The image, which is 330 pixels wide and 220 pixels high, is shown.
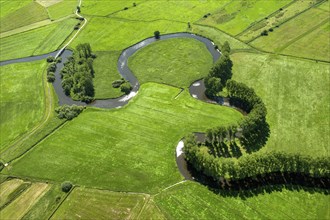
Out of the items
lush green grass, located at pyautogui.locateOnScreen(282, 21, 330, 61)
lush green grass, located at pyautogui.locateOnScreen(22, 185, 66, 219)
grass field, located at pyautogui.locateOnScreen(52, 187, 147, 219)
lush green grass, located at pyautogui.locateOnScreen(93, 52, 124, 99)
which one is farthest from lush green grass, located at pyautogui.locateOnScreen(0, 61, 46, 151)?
lush green grass, located at pyautogui.locateOnScreen(282, 21, 330, 61)

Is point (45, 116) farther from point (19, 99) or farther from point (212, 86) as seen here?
point (212, 86)

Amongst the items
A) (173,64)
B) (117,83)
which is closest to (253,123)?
(173,64)

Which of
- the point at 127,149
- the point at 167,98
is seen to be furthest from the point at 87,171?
the point at 167,98

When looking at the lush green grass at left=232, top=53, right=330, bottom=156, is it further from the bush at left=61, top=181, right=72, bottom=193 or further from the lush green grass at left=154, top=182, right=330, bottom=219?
the bush at left=61, top=181, right=72, bottom=193

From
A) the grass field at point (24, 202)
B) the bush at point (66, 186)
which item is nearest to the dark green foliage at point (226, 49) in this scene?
the bush at point (66, 186)

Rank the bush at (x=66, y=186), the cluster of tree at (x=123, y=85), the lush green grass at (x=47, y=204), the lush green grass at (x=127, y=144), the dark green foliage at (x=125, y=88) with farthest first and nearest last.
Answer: the cluster of tree at (x=123, y=85) < the dark green foliage at (x=125, y=88) < the lush green grass at (x=127, y=144) < the bush at (x=66, y=186) < the lush green grass at (x=47, y=204)

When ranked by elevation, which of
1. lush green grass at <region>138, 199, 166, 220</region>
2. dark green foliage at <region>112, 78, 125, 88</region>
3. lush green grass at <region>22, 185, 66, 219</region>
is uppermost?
dark green foliage at <region>112, 78, 125, 88</region>

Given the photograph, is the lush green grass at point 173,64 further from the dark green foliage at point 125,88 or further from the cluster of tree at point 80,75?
the cluster of tree at point 80,75
